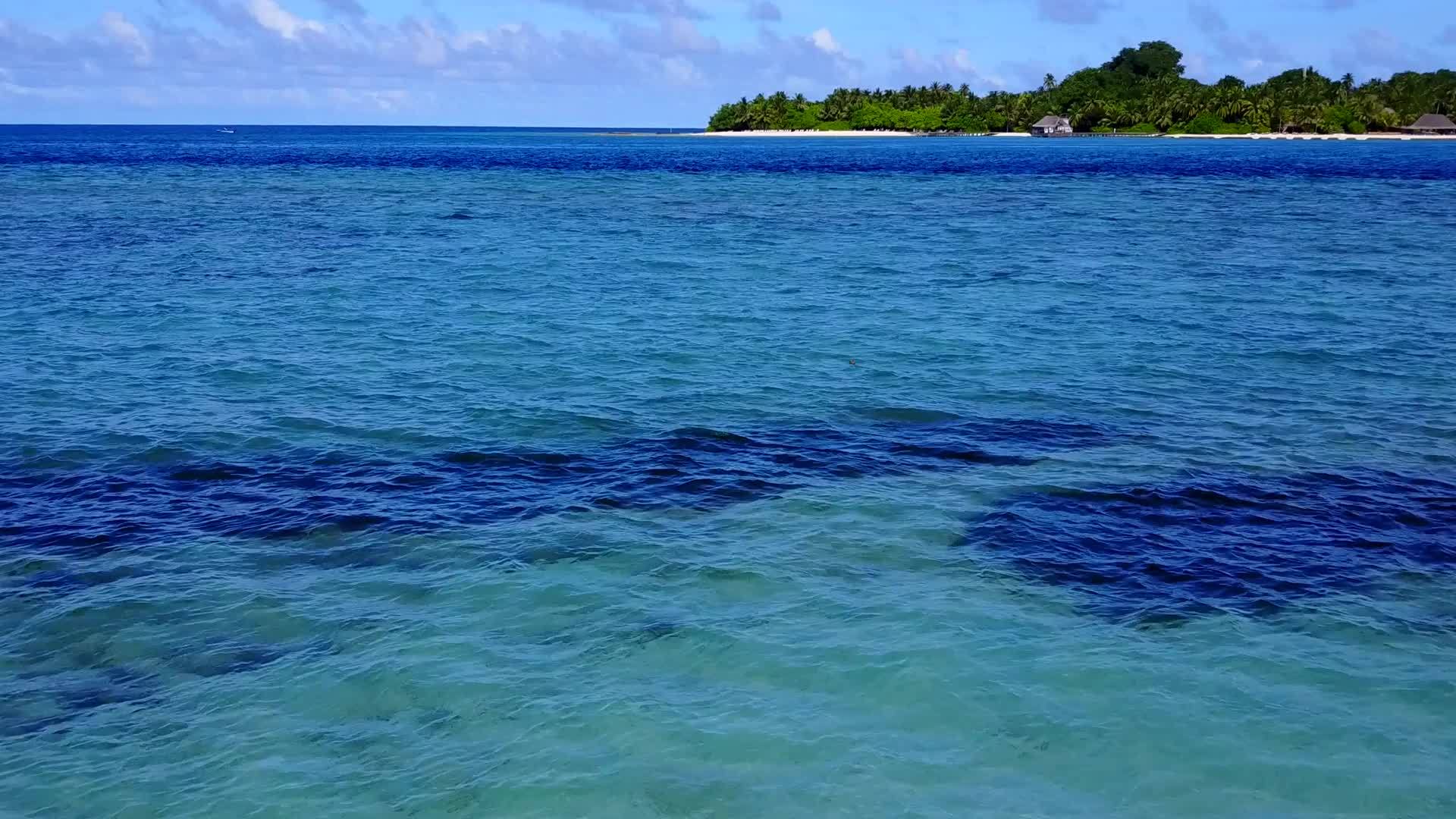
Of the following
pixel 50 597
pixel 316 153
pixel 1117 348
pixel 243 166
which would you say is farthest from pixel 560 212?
pixel 316 153

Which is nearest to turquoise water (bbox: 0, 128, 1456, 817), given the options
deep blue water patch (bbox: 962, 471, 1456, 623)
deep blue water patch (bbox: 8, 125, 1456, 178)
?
deep blue water patch (bbox: 962, 471, 1456, 623)

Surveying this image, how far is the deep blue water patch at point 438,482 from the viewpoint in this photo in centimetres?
1577

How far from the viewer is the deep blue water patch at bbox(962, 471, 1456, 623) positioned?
1375 cm

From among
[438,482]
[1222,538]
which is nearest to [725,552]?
[438,482]

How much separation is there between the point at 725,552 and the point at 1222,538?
6537 millimetres

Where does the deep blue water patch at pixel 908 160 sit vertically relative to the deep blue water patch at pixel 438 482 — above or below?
above

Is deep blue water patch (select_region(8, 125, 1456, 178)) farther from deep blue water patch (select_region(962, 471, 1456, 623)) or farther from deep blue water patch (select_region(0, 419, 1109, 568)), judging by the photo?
deep blue water patch (select_region(962, 471, 1456, 623))

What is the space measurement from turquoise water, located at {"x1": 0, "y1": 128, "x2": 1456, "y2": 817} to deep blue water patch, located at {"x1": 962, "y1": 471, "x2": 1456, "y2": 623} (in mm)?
73

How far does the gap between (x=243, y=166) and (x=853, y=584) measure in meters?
114

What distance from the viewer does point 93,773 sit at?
10086mm

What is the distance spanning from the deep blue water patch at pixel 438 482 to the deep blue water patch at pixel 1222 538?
2585 millimetres

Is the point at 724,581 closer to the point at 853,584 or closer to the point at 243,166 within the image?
the point at 853,584

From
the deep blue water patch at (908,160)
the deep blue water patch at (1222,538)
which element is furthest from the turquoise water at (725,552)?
the deep blue water patch at (908,160)

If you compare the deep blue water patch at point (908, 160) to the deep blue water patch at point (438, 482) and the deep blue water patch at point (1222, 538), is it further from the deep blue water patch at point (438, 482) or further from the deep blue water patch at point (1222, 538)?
the deep blue water patch at point (1222, 538)
